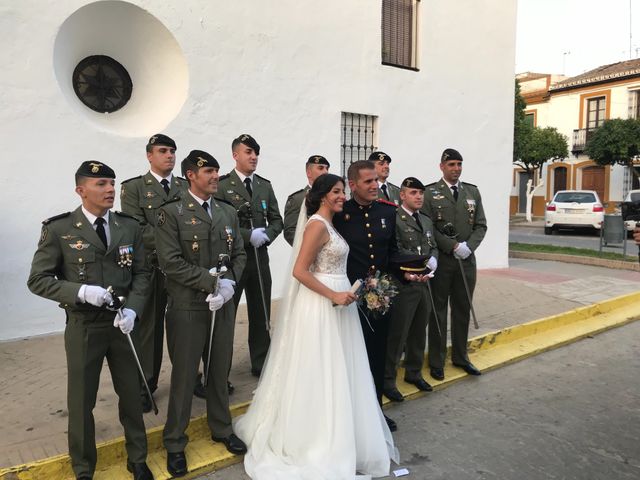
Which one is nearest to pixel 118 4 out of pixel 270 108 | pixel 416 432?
pixel 270 108

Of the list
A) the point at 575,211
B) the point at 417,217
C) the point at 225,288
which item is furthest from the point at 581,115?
the point at 225,288

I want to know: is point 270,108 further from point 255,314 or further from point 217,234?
point 217,234

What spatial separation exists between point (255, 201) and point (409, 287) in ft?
5.31

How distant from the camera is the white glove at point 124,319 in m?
3.05

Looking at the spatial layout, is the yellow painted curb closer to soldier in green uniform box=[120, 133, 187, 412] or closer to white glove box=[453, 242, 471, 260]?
soldier in green uniform box=[120, 133, 187, 412]

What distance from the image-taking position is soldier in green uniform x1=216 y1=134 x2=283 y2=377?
15.5 feet

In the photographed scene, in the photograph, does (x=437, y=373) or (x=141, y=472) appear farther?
(x=437, y=373)

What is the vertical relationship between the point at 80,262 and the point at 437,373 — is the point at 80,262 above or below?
above

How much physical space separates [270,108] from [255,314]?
3675mm

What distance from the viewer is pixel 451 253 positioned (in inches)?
199

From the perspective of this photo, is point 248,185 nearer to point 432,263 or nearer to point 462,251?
point 432,263

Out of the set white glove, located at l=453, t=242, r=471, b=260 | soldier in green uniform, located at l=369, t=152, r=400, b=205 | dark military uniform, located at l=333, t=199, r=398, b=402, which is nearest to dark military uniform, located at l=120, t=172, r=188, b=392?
dark military uniform, located at l=333, t=199, r=398, b=402

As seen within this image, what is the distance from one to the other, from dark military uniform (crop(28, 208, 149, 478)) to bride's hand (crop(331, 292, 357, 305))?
1.22m

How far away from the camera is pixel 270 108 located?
7.59 m
